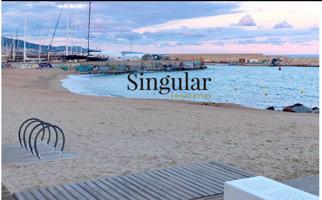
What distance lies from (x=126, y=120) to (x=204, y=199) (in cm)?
709

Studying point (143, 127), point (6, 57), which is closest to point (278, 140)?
point (143, 127)

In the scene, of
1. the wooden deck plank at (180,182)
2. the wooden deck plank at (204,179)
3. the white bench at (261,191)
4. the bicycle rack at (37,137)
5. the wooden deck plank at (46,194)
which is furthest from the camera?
the bicycle rack at (37,137)

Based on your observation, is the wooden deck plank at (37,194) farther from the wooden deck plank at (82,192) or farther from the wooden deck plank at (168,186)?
the wooden deck plank at (168,186)

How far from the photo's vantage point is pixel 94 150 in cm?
712

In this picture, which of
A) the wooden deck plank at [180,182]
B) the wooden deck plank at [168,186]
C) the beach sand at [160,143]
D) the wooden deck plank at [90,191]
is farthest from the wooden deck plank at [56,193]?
the wooden deck plank at [180,182]

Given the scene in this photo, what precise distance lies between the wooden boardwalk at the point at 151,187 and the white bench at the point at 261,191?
3.64 ft

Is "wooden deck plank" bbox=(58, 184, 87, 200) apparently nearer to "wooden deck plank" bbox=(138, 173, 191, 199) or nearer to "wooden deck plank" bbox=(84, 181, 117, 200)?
"wooden deck plank" bbox=(84, 181, 117, 200)

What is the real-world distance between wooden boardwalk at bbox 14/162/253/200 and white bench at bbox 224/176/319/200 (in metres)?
1.11

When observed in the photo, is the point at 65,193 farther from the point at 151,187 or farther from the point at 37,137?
the point at 37,137

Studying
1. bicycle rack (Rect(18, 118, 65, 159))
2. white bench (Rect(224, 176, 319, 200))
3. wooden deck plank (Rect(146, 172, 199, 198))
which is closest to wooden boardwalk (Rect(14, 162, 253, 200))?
wooden deck plank (Rect(146, 172, 199, 198))

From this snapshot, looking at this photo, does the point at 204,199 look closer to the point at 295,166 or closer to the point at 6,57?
the point at 295,166

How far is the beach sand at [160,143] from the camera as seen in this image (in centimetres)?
568

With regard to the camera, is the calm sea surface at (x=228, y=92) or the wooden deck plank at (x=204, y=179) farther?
the calm sea surface at (x=228, y=92)

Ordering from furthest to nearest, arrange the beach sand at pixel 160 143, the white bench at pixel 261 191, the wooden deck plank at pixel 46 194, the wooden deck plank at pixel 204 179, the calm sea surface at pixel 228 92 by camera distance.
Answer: the calm sea surface at pixel 228 92 < the beach sand at pixel 160 143 < the wooden deck plank at pixel 204 179 < the wooden deck plank at pixel 46 194 < the white bench at pixel 261 191
